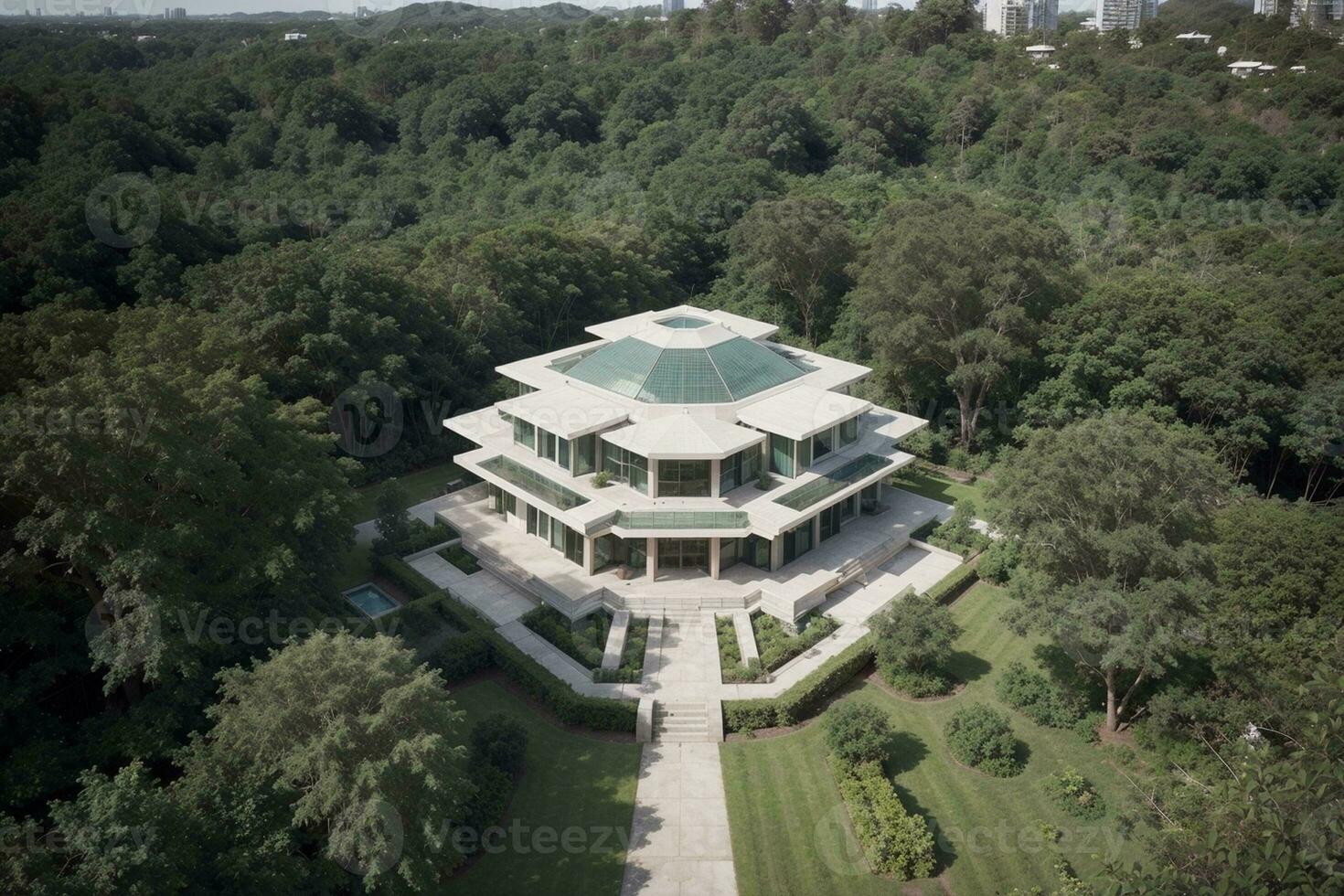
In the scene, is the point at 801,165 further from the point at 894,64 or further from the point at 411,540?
the point at 411,540

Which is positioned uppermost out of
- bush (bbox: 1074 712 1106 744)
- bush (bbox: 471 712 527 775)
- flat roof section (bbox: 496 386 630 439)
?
flat roof section (bbox: 496 386 630 439)

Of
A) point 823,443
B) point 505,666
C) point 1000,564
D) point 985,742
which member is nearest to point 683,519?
point 505,666

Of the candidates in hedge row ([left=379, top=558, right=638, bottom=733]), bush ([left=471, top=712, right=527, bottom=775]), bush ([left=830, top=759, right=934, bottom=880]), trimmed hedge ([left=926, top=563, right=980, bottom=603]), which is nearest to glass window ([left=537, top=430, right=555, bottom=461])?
hedge row ([left=379, top=558, right=638, bottom=733])

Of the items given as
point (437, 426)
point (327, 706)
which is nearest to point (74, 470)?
point (327, 706)

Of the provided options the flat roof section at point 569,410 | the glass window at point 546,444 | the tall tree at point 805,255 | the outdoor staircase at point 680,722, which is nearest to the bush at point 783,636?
the outdoor staircase at point 680,722

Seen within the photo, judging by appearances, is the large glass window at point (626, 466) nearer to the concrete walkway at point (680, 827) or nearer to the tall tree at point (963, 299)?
the concrete walkway at point (680, 827)

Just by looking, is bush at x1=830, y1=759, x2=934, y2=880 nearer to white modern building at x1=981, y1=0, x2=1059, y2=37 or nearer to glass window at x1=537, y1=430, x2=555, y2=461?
glass window at x1=537, y1=430, x2=555, y2=461
